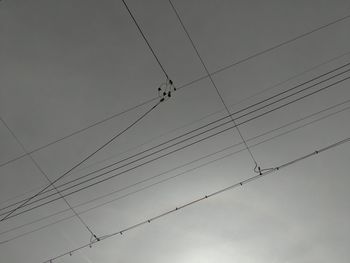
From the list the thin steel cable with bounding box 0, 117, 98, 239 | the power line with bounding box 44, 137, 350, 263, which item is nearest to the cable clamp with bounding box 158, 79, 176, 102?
the power line with bounding box 44, 137, 350, 263

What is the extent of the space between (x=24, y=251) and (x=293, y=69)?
3070 millimetres

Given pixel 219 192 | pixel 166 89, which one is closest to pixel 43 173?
pixel 166 89

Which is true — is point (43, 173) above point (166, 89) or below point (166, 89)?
below

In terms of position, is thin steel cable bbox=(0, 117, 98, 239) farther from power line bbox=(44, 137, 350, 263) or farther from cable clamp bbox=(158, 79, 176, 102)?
cable clamp bbox=(158, 79, 176, 102)

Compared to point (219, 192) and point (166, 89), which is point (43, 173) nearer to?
point (166, 89)

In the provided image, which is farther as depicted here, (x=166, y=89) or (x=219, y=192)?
(x=219, y=192)

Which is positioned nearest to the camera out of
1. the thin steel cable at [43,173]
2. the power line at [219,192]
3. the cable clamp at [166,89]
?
the cable clamp at [166,89]

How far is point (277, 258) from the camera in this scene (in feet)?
14.9

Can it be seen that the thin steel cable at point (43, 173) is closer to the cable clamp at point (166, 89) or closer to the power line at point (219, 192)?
the power line at point (219, 192)

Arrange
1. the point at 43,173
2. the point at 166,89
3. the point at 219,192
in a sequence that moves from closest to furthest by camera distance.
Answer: the point at 166,89, the point at 43,173, the point at 219,192

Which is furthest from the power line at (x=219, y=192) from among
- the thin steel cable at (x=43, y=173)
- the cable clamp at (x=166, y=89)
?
the cable clamp at (x=166, y=89)

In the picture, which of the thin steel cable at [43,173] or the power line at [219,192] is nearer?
the thin steel cable at [43,173]

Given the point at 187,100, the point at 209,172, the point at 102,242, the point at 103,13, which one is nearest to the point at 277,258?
the point at 209,172

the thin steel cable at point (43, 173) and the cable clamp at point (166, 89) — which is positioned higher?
the cable clamp at point (166, 89)
